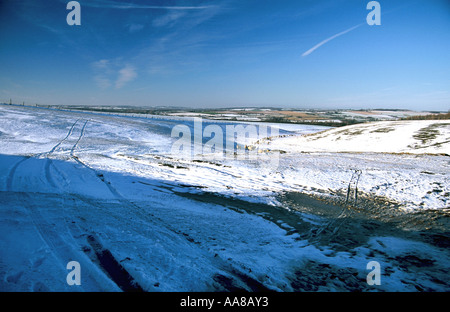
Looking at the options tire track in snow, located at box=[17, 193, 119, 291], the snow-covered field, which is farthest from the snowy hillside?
tire track in snow, located at box=[17, 193, 119, 291]

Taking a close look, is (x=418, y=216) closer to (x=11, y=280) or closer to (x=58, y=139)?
(x=11, y=280)

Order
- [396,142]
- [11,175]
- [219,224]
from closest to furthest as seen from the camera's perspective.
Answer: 1. [219,224]
2. [11,175]
3. [396,142]

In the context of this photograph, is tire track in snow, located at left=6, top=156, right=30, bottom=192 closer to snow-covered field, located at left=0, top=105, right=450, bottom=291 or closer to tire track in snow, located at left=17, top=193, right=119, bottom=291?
snow-covered field, located at left=0, top=105, right=450, bottom=291

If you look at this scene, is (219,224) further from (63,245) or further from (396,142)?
(396,142)

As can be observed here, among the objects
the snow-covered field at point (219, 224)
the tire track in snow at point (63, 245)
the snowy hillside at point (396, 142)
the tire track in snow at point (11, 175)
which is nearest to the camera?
the tire track in snow at point (63, 245)

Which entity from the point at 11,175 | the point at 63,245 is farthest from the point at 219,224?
the point at 11,175

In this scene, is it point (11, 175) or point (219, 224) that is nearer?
point (219, 224)

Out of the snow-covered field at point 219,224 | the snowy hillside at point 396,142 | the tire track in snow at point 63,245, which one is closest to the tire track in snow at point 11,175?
the snow-covered field at point 219,224

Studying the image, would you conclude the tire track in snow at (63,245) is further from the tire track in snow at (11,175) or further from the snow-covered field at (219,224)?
the tire track in snow at (11,175)
